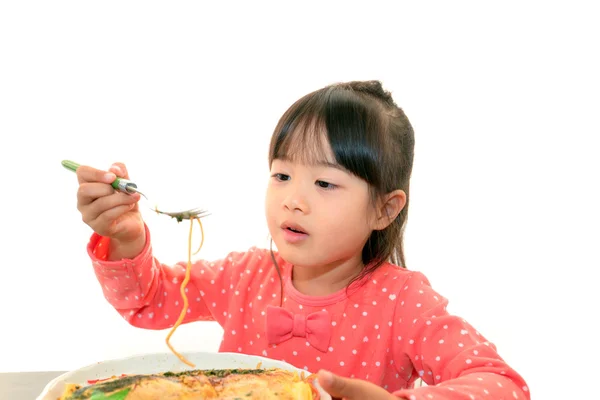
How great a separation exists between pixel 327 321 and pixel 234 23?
3.24ft

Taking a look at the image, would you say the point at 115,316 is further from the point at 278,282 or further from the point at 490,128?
the point at 490,128

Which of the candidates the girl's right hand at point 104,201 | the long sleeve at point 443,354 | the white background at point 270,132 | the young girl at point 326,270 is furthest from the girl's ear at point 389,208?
the white background at point 270,132

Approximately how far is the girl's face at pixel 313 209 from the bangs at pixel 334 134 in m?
0.01

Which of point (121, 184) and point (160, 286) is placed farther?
point (160, 286)

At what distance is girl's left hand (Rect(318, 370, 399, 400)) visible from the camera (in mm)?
671

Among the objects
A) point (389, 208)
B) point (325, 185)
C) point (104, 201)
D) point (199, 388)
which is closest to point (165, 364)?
point (199, 388)

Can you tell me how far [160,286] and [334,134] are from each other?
0.45 m

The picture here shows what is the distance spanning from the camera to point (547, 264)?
76.1 inches

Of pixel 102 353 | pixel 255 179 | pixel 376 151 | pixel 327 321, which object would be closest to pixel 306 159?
pixel 376 151

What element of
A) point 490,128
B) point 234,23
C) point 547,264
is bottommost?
point 547,264

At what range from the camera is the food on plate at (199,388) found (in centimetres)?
81

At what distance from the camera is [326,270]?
121cm

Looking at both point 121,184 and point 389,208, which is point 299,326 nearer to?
point 389,208

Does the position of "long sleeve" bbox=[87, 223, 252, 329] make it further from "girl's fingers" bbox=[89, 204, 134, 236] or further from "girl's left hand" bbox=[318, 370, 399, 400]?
"girl's left hand" bbox=[318, 370, 399, 400]
